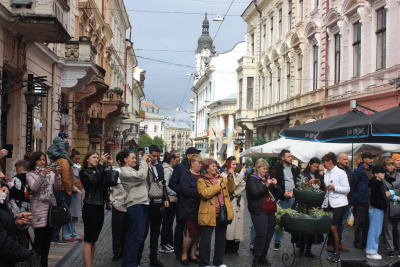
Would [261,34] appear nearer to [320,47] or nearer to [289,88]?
[289,88]

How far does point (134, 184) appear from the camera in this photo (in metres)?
7.45

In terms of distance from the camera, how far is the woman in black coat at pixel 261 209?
8133 mm

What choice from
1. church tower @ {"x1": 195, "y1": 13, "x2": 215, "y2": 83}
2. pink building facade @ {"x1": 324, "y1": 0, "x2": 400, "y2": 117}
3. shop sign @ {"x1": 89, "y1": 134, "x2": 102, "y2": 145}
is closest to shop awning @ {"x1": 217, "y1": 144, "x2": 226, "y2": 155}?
church tower @ {"x1": 195, "y1": 13, "x2": 215, "y2": 83}

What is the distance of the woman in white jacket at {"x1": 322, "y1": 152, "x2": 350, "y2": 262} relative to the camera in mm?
8797

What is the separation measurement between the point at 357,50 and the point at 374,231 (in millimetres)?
13018

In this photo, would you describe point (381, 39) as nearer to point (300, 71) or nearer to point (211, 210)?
point (300, 71)

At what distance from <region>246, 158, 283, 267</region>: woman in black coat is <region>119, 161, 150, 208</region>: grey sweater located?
1.81 m

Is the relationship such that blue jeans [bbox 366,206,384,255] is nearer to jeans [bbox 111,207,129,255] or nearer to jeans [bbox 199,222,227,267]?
jeans [bbox 199,222,227,267]

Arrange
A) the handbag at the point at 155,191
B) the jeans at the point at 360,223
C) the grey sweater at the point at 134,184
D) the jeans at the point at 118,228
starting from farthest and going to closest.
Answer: the jeans at the point at 360,223 → the jeans at the point at 118,228 → the handbag at the point at 155,191 → the grey sweater at the point at 134,184

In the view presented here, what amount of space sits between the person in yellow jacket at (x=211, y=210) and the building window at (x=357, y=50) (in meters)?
14.1

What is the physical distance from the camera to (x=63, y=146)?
30.4 feet

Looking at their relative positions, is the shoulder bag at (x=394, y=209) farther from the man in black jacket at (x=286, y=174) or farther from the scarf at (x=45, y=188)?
the scarf at (x=45, y=188)

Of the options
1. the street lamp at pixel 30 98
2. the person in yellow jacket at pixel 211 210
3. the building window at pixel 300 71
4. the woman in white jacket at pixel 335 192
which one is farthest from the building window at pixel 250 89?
the person in yellow jacket at pixel 211 210

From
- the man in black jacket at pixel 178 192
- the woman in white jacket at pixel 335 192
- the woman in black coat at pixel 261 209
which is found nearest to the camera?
the woman in black coat at pixel 261 209
